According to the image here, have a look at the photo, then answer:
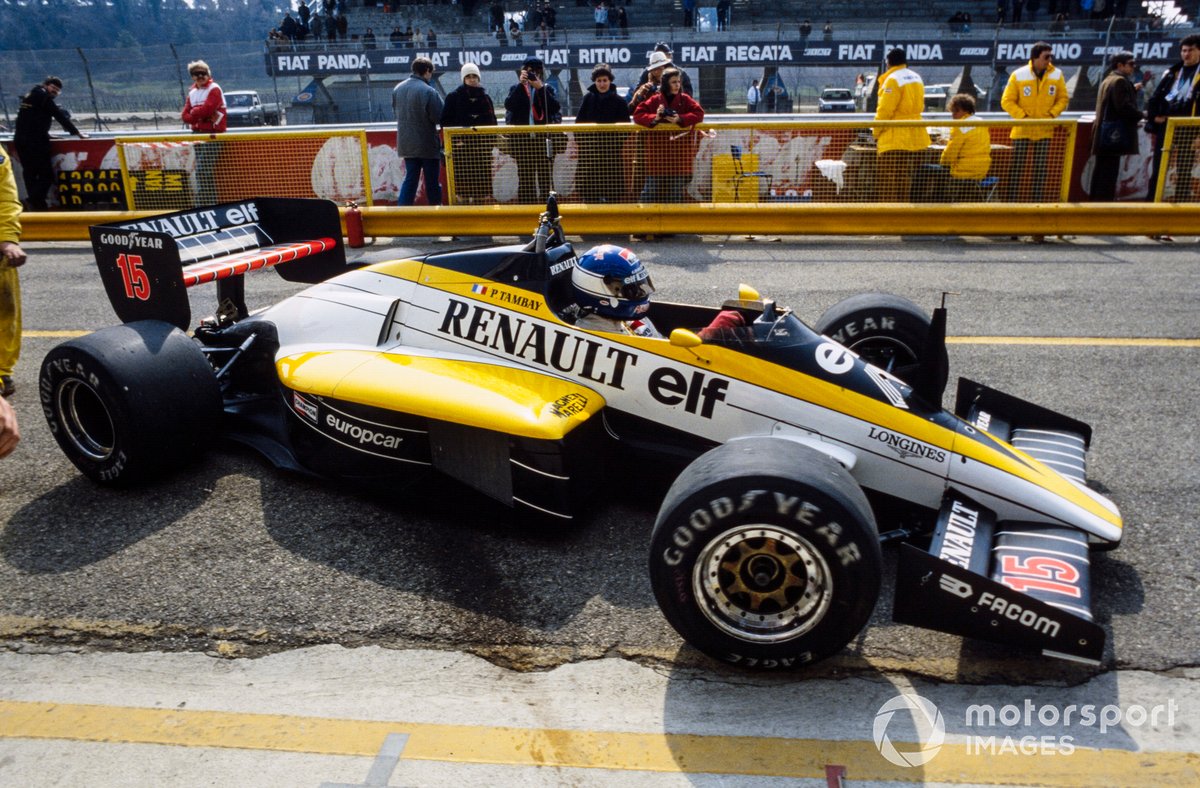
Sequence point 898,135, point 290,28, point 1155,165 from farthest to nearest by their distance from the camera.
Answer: point 290,28 → point 1155,165 → point 898,135

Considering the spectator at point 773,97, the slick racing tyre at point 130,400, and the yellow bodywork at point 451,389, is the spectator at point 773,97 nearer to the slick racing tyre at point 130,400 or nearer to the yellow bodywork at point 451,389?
the yellow bodywork at point 451,389

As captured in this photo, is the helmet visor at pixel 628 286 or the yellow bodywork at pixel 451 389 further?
the helmet visor at pixel 628 286

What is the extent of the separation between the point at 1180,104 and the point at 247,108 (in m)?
26.1

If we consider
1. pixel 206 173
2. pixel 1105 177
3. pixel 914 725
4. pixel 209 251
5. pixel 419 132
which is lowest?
pixel 914 725

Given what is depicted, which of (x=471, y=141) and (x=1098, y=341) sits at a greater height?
(x=471, y=141)

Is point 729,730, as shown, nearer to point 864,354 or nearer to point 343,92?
point 864,354

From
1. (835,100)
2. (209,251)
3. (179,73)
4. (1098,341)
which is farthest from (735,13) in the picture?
(209,251)

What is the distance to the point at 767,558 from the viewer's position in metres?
3.37

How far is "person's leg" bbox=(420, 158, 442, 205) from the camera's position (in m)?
11.8

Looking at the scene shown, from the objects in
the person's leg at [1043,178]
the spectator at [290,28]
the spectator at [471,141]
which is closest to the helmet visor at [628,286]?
the spectator at [471,141]

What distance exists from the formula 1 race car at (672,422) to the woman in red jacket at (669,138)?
240 inches

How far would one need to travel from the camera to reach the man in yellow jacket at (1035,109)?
1093 centimetres

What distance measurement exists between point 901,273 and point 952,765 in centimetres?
689

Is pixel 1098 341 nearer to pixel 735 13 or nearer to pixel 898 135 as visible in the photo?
pixel 898 135
